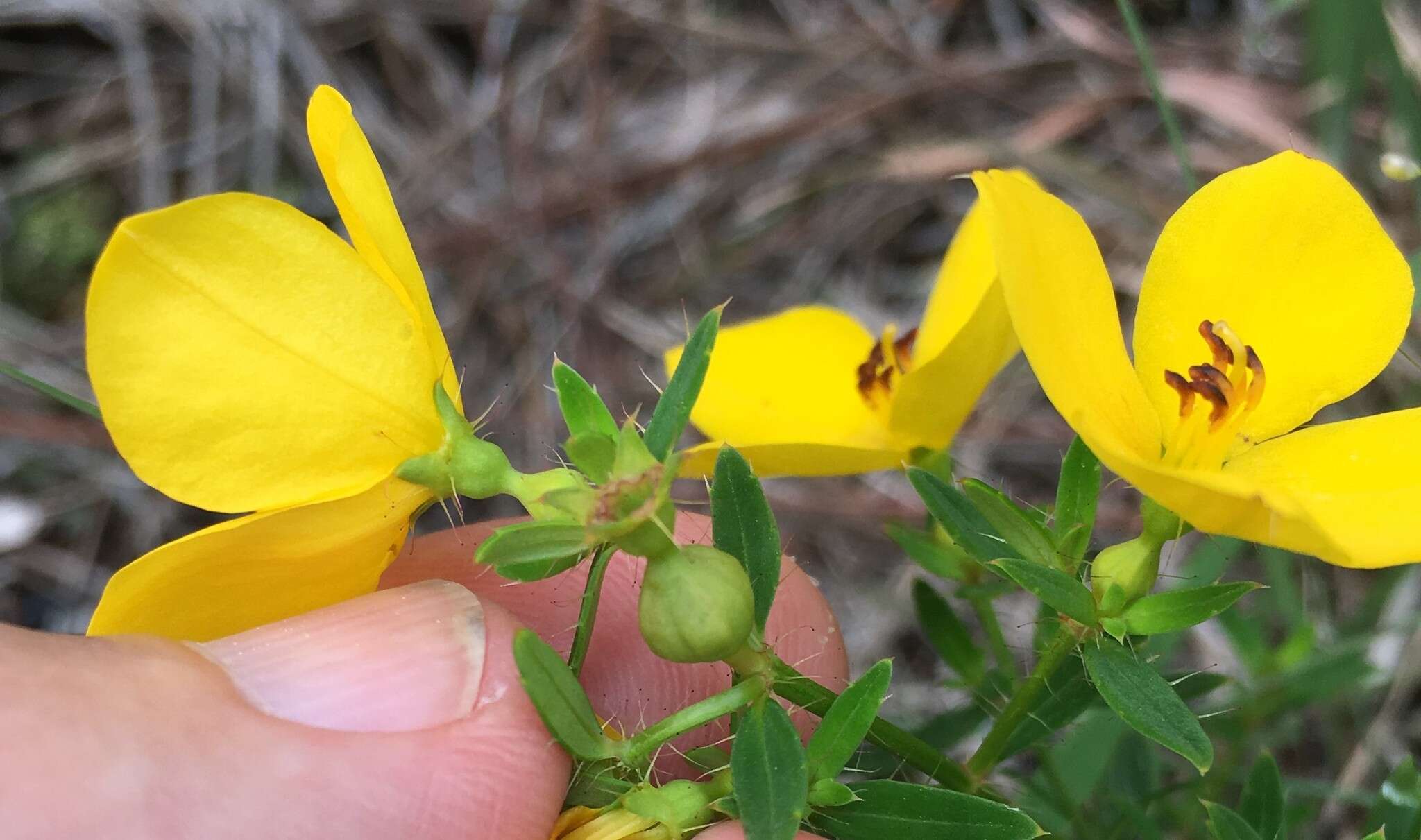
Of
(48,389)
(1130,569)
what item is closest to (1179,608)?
(1130,569)

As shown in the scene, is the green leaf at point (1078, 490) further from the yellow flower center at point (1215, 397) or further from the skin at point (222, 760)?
the skin at point (222, 760)

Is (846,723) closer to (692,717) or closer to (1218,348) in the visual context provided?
(692,717)

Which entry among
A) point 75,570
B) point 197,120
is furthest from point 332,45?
point 75,570

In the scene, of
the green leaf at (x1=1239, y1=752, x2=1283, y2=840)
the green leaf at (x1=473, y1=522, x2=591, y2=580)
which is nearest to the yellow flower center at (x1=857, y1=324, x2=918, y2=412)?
the green leaf at (x1=473, y1=522, x2=591, y2=580)

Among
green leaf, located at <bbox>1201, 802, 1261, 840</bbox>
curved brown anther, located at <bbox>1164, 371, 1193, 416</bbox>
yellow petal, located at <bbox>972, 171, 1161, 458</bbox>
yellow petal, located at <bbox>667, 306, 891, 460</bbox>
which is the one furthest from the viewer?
yellow petal, located at <bbox>667, 306, 891, 460</bbox>

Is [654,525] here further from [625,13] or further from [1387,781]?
[625,13]

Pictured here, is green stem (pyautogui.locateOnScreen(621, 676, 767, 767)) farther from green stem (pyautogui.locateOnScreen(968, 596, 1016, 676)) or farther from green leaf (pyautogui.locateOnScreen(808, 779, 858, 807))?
green stem (pyautogui.locateOnScreen(968, 596, 1016, 676))
